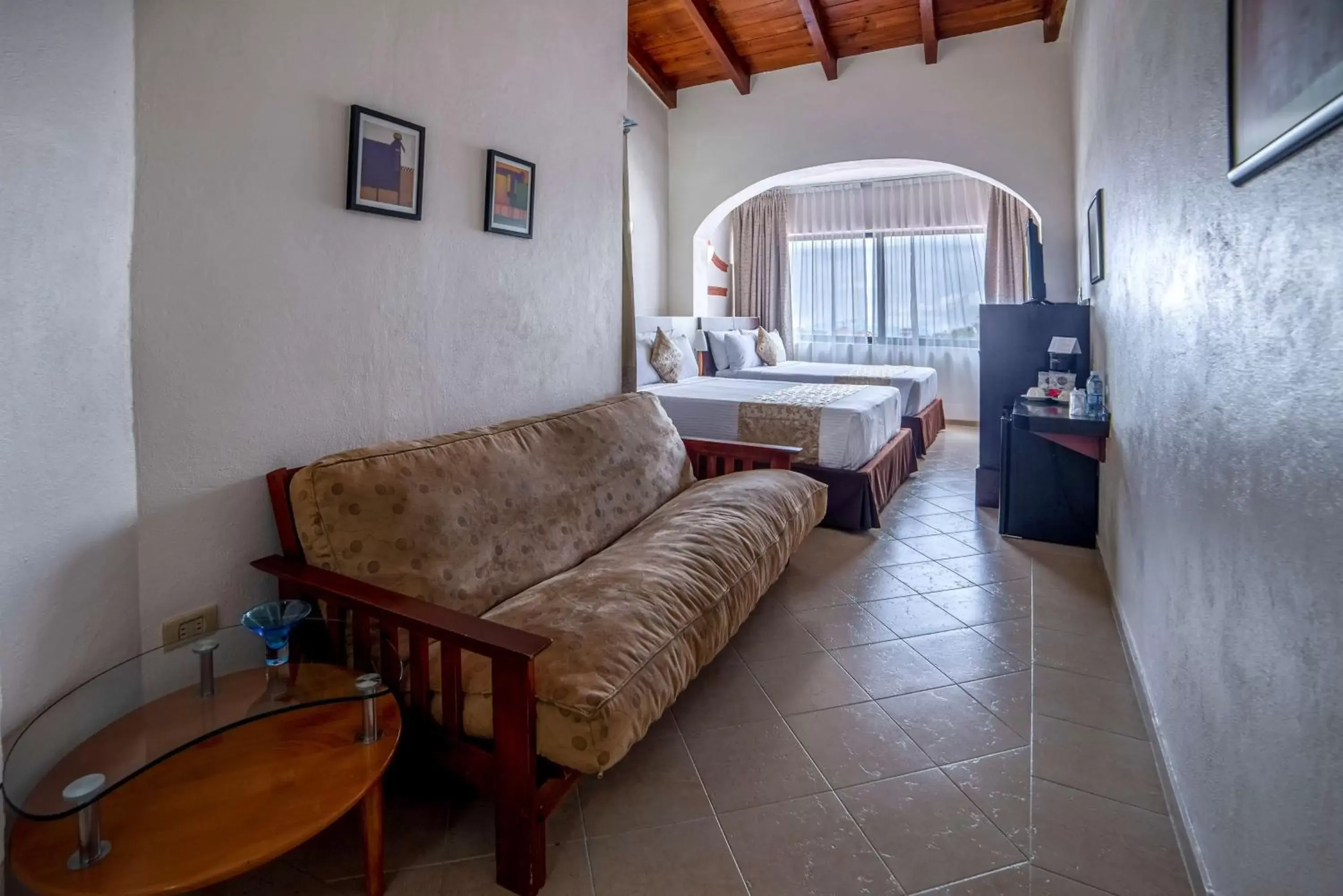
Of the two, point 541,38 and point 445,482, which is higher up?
point 541,38

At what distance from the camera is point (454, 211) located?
2264mm

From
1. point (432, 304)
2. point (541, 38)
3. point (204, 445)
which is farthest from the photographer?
point (541, 38)

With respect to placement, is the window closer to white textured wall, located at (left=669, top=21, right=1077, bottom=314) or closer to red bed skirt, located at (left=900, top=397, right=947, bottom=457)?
red bed skirt, located at (left=900, top=397, right=947, bottom=457)

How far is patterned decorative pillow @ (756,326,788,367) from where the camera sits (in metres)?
6.77

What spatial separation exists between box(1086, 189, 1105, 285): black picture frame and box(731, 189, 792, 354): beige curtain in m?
4.40

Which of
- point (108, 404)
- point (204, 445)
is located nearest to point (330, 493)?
point (204, 445)

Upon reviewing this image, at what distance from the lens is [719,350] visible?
6.36 m

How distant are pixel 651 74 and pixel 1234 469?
597 cm

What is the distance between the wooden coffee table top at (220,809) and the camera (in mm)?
998

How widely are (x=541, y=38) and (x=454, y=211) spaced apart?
2.95ft

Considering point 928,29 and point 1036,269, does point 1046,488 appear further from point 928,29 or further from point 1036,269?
point 928,29

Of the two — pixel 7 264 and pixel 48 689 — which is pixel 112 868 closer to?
pixel 48 689

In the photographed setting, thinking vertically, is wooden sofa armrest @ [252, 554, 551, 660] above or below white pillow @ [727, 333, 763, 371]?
below

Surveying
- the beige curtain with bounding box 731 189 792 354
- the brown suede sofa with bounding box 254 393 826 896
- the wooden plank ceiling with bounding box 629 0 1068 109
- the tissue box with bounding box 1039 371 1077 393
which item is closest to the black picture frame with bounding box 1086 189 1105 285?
the tissue box with bounding box 1039 371 1077 393
